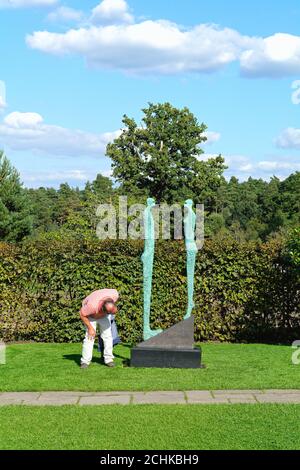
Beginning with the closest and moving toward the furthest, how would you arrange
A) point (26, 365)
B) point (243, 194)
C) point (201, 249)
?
point (26, 365) → point (201, 249) → point (243, 194)

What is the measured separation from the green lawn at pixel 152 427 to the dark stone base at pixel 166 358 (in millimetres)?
2098

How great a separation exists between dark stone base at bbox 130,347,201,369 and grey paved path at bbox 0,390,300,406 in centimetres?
134

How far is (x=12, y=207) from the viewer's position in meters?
30.2

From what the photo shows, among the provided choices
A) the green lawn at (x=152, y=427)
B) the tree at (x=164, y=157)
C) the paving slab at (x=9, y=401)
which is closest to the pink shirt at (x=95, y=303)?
the paving slab at (x=9, y=401)

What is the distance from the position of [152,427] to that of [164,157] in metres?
37.2

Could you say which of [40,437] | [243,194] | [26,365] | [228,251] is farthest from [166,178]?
[243,194]

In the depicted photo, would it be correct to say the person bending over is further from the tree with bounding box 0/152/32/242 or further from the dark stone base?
the tree with bounding box 0/152/32/242

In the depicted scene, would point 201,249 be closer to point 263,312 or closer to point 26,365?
point 263,312

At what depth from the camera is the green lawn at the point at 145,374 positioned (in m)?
7.24

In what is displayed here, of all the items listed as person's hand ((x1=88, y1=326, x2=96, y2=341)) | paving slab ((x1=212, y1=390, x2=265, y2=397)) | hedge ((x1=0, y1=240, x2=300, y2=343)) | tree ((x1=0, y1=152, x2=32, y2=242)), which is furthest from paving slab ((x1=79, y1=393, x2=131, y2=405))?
tree ((x1=0, y1=152, x2=32, y2=242))

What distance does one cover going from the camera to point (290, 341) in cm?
1123

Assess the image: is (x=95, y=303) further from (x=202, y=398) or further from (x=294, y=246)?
(x=294, y=246)

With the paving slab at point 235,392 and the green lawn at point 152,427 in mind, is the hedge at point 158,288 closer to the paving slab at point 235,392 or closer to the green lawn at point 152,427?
the paving slab at point 235,392
